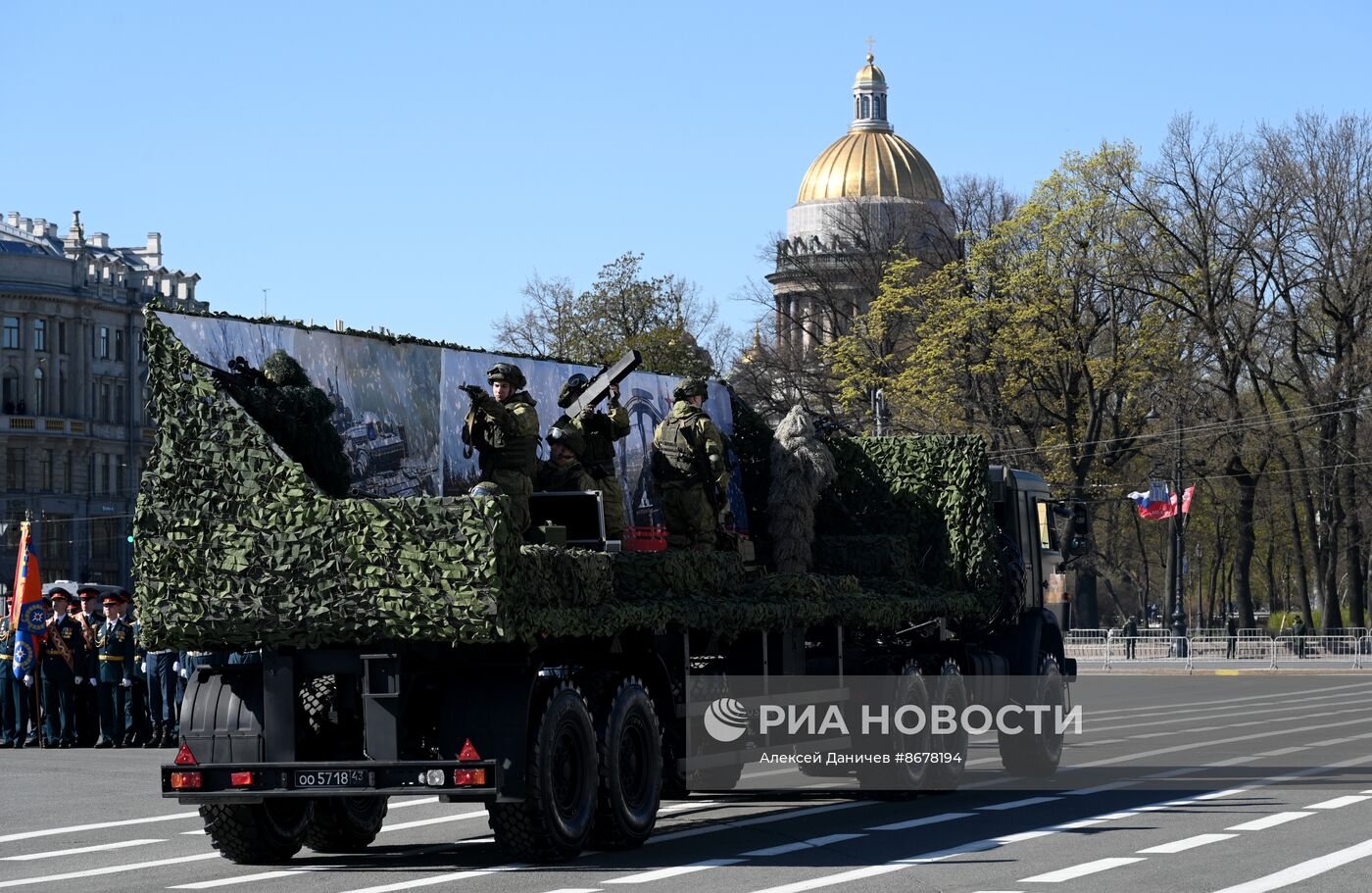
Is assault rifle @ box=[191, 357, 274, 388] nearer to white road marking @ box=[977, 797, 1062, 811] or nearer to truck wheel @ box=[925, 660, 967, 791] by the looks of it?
white road marking @ box=[977, 797, 1062, 811]

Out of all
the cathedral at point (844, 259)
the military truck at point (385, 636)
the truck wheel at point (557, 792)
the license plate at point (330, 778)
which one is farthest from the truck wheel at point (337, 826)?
the cathedral at point (844, 259)

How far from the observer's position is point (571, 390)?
56.8 feet

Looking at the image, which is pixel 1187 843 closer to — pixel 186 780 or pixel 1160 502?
pixel 186 780

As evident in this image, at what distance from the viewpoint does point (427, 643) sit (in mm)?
13117

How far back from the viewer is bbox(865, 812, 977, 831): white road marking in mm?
15500

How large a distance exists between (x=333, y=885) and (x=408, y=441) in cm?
355

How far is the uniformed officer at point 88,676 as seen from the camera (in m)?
27.3

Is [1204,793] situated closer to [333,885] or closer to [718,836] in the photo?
[718,836]

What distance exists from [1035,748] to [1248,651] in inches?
1488

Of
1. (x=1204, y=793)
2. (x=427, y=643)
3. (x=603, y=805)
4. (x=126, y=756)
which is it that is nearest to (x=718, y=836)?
(x=603, y=805)

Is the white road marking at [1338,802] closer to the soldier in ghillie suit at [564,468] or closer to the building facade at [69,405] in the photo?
the soldier in ghillie suit at [564,468]

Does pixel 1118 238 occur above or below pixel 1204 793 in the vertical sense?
above

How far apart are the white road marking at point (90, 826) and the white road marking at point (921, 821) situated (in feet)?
17.3

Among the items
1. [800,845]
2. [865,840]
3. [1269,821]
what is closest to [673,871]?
[800,845]
